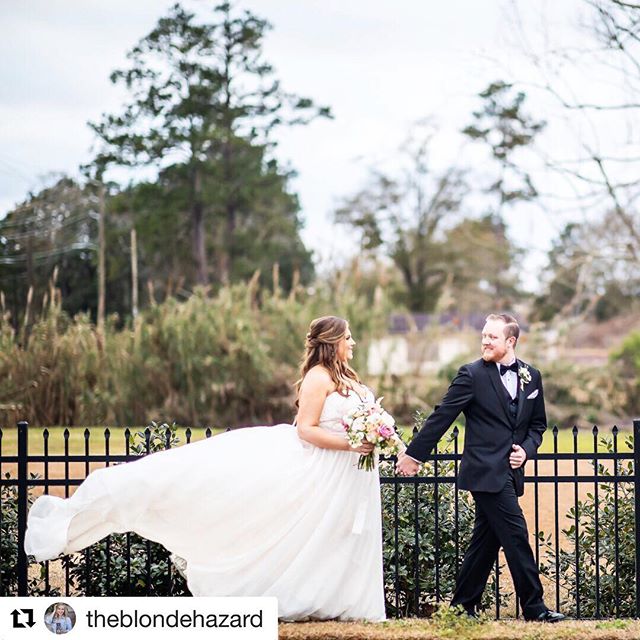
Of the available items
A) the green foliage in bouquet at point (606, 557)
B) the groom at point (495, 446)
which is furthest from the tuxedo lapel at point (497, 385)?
the green foliage in bouquet at point (606, 557)

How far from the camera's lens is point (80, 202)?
3612 cm

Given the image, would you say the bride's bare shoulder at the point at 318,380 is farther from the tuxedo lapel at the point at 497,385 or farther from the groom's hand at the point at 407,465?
the tuxedo lapel at the point at 497,385

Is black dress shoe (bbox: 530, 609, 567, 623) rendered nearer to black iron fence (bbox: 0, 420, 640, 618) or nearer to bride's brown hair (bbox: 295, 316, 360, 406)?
black iron fence (bbox: 0, 420, 640, 618)

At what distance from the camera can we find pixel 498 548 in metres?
5.80

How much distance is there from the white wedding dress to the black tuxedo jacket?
1.55 feet

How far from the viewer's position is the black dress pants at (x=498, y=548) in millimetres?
5625

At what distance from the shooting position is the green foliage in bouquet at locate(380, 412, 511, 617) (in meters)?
6.33

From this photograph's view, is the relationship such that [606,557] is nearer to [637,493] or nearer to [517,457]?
[637,493]

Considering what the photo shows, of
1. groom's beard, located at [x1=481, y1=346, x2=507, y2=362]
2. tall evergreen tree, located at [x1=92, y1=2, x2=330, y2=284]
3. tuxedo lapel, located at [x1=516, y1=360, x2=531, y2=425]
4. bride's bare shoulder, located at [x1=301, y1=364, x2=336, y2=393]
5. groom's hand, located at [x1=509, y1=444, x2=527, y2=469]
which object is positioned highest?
tall evergreen tree, located at [x1=92, y1=2, x2=330, y2=284]

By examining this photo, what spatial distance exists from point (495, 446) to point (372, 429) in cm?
67

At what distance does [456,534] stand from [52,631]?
230 centimetres

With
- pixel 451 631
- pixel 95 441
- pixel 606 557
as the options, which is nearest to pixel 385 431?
pixel 451 631

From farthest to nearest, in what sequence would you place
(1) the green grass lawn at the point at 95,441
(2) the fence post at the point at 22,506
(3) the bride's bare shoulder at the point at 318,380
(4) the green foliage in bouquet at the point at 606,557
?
1. (1) the green grass lawn at the point at 95,441
2. (4) the green foliage in bouquet at the point at 606,557
3. (2) the fence post at the point at 22,506
4. (3) the bride's bare shoulder at the point at 318,380

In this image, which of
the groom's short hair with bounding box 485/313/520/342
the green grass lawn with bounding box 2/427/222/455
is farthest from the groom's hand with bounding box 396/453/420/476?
the green grass lawn with bounding box 2/427/222/455
